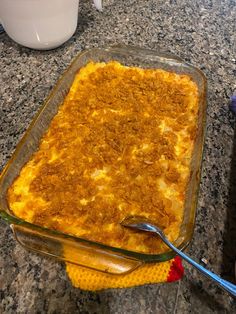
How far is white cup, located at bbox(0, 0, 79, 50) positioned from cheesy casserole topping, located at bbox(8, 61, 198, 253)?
0.56 feet

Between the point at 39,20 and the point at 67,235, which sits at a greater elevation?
the point at 39,20

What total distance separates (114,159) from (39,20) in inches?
19.2

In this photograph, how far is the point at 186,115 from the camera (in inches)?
33.9

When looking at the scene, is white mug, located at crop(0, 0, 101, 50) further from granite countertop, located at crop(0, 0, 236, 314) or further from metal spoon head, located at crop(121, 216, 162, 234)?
metal spoon head, located at crop(121, 216, 162, 234)

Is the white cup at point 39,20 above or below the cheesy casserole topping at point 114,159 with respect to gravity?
above

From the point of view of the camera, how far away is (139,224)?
62cm

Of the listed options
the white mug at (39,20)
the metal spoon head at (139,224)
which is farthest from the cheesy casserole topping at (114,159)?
the white mug at (39,20)

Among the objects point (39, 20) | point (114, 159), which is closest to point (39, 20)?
point (39, 20)

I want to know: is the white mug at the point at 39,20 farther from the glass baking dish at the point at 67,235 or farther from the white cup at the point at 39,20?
the glass baking dish at the point at 67,235

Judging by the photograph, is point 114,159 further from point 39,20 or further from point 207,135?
point 39,20

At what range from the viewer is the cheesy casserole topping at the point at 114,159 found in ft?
2.17

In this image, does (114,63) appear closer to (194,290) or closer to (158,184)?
(158,184)

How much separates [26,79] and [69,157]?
0.41 meters

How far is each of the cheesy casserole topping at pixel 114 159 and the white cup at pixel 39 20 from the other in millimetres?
170
